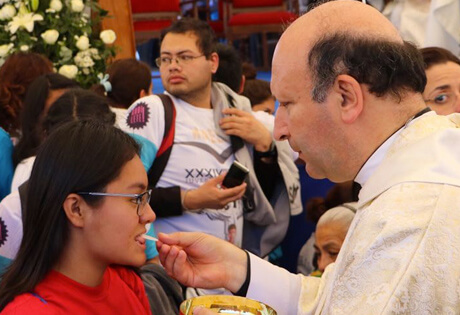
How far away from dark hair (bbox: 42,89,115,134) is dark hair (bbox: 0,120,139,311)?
2.94 ft

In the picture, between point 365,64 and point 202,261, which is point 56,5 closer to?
point 202,261

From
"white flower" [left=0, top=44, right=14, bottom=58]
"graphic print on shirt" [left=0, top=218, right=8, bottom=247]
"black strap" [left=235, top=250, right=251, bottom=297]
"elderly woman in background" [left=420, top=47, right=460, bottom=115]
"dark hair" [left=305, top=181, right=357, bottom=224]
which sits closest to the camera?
"black strap" [left=235, top=250, right=251, bottom=297]

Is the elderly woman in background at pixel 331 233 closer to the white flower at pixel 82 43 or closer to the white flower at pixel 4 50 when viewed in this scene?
the white flower at pixel 82 43

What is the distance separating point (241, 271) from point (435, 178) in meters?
0.70

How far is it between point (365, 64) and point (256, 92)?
3100 millimetres

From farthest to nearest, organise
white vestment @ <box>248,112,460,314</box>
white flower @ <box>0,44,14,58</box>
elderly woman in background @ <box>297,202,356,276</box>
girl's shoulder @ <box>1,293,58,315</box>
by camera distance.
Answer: white flower @ <box>0,44,14,58</box> < elderly woman in background @ <box>297,202,356,276</box> < girl's shoulder @ <box>1,293,58,315</box> < white vestment @ <box>248,112,460,314</box>

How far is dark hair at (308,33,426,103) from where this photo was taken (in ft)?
5.27

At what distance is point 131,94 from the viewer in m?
4.12

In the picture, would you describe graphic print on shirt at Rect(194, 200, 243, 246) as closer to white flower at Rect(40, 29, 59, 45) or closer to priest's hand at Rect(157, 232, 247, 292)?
priest's hand at Rect(157, 232, 247, 292)

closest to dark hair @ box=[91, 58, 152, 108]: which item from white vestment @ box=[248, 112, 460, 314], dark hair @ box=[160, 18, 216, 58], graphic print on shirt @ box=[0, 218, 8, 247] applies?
dark hair @ box=[160, 18, 216, 58]

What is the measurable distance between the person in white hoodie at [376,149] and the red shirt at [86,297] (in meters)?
0.48

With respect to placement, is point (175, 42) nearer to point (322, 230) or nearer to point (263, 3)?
point (322, 230)

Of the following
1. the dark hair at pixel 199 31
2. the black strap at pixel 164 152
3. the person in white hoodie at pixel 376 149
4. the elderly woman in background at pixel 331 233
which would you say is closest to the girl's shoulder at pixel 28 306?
the person in white hoodie at pixel 376 149

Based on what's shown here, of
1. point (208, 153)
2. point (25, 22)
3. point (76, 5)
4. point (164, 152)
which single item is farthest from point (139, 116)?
point (76, 5)
